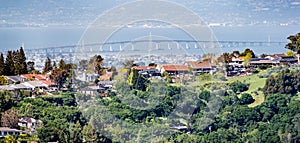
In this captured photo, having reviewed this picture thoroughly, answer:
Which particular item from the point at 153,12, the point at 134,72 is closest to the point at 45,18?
the point at 153,12

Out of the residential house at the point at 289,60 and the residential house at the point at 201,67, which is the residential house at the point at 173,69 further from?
the residential house at the point at 289,60

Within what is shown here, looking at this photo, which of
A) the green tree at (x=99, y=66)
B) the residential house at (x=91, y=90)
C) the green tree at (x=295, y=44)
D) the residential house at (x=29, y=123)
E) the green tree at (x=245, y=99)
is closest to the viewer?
the residential house at (x=29, y=123)

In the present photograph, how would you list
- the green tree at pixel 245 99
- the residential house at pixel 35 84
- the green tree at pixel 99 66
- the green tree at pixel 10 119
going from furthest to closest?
the green tree at pixel 99 66 < the green tree at pixel 245 99 < the residential house at pixel 35 84 < the green tree at pixel 10 119

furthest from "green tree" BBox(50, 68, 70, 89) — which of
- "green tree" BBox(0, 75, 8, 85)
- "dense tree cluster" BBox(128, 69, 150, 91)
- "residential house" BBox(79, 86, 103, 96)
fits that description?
"dense tree cluster" BBox(128, 69, 150, 91)

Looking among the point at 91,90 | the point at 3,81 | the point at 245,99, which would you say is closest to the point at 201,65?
the point at 245,99

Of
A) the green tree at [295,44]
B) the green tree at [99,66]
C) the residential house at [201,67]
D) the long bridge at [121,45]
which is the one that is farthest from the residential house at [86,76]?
the green tree at [295,44]

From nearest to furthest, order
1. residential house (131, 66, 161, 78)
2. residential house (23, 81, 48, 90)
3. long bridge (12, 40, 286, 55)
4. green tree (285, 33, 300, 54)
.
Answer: residential house (23, 81, 48, 90) < residential house (131, 66, 161, 78) < green tree (285, 33, 300, 54) < long bridge (12, 40, 286, 55)

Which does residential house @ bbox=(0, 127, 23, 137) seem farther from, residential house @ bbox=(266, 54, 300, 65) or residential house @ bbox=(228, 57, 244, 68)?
residential house @ bbox=(266, 54, 300, 65)

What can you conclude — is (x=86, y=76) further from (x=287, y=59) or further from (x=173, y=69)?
(x=287, y=59)
